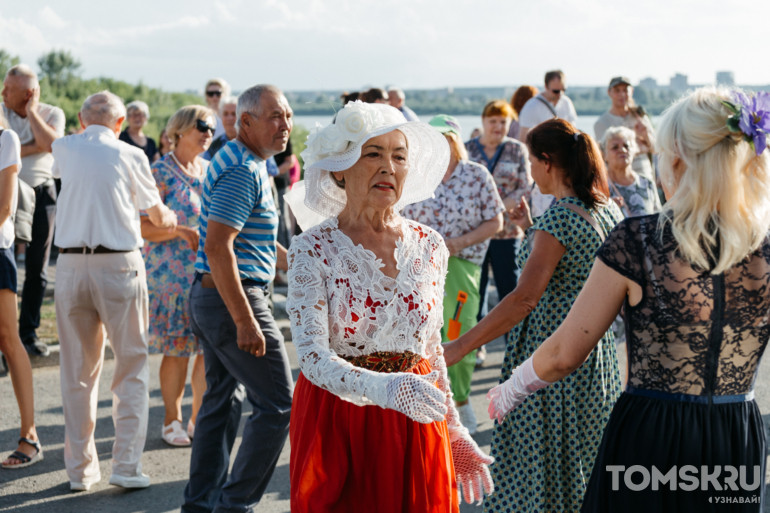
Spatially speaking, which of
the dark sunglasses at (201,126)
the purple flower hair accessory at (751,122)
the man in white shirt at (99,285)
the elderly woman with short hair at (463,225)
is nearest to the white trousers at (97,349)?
the man in white shirt at (99,285)

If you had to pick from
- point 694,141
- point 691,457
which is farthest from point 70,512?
point 694,141

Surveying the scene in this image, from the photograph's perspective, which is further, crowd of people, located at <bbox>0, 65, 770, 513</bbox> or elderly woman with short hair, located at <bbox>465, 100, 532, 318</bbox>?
elderly woman with short hair, located at <bbox>465, 100, 532, 318</bbox>

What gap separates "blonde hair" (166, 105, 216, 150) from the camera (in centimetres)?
577

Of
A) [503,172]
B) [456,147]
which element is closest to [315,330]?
[456,147]

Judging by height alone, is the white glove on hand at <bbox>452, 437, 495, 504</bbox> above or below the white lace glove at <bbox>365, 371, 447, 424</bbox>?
below

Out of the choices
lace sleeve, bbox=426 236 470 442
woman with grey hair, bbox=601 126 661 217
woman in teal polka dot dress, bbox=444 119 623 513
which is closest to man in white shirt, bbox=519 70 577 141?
woman with grey hair, bbox=601 126 661 217

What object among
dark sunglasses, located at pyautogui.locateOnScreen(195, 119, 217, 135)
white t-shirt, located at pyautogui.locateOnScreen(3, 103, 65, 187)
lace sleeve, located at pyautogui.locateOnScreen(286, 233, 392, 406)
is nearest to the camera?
lace sleeve, located at pyautogui.locateOnScreen(286, 233, 392, 406)

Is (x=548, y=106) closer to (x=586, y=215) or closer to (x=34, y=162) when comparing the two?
(x=34, y=162)

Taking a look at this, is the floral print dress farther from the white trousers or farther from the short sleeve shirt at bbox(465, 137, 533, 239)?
the short sleeve shirt at bbox(465, 137, 533, 239)

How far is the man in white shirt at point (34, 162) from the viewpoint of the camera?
6625mm

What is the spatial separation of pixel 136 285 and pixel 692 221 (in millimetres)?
3506

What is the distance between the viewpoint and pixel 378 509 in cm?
290

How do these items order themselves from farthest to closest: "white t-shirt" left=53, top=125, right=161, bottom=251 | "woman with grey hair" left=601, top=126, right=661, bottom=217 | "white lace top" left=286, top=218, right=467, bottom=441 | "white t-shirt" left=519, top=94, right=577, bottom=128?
1. "white t-shirt" left=519, top=94, right=577, bottom=128
2. "woman with grey hair" left=601, top=126, right=661, bottom=217
3. "white t-shirt" left=53, top=125, right=161, bottom=251
4. "white lace top" left=286, top=218, right=467, bottom=441

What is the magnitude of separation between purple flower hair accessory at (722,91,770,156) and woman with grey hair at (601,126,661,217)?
4124 mm
